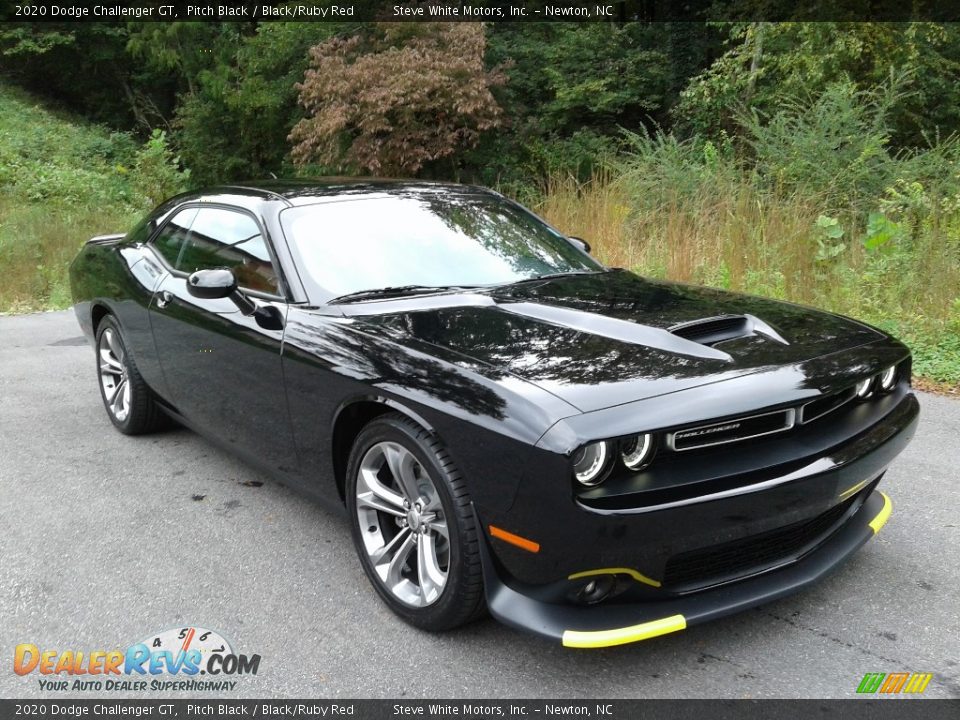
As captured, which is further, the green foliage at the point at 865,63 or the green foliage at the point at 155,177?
the green foliage at the point at 155,177

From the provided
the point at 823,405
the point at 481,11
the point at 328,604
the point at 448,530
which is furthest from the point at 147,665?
the point at 481,11

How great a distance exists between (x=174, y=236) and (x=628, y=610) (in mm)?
3292

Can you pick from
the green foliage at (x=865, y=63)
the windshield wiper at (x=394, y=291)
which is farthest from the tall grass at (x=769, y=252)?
the green foliage at (x=865, y=63)

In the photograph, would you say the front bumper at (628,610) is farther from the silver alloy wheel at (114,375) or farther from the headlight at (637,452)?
the silver alloy wheel at (114,375)

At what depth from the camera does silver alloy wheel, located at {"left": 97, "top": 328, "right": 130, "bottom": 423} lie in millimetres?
4875

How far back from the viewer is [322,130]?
48.6ft

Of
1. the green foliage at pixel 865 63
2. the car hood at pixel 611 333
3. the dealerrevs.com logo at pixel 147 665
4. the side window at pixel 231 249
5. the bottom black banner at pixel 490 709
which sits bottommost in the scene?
the dealerrevs.com logo at pixel 147 665

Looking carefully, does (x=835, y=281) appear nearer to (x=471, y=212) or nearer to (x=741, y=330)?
(x=471, y=212)

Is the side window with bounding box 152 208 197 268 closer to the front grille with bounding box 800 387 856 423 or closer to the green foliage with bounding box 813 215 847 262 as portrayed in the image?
the front grille with bounding box 800 387 856 423

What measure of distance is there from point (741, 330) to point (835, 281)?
502 cm

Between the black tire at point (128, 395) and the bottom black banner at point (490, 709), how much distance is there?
239 centimetres

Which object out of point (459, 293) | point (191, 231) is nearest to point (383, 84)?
point (191, 231)

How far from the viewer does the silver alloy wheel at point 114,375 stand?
16.0 feet

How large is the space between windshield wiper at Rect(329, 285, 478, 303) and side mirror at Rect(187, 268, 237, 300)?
47cm
